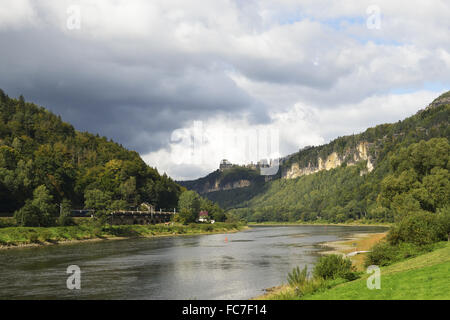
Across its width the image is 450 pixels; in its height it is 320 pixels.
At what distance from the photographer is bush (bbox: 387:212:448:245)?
49506mm

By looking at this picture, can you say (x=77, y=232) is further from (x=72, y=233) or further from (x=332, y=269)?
(x=332, y=269)

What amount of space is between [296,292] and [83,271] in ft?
112

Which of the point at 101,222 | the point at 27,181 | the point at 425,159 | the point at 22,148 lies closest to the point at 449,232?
the point at 425,159

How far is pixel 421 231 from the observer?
5006 cm

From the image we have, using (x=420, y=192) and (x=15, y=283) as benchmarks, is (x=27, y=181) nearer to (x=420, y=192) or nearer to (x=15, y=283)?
(x=15, y=283)

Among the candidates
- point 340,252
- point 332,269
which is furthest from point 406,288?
point 340,252

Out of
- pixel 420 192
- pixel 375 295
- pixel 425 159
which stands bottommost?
pixel 375 295

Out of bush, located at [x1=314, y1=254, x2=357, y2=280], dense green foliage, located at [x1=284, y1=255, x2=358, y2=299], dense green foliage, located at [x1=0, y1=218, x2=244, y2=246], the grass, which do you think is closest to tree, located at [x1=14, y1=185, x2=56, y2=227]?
dense green foliage, located at [x1=0, y1=218, x2=244, y2=246]

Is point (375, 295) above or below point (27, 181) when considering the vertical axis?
below

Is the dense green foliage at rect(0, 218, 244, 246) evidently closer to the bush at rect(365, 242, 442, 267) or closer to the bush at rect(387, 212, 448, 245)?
the bush at rect(365, 242, 442, 267)

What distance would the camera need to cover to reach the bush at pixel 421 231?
49.5 m

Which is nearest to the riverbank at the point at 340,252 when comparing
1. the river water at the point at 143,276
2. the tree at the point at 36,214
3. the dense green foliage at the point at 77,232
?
the river water at the point at 143,276

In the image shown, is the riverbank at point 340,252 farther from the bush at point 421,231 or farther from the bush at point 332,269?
the bush at point 421,231
